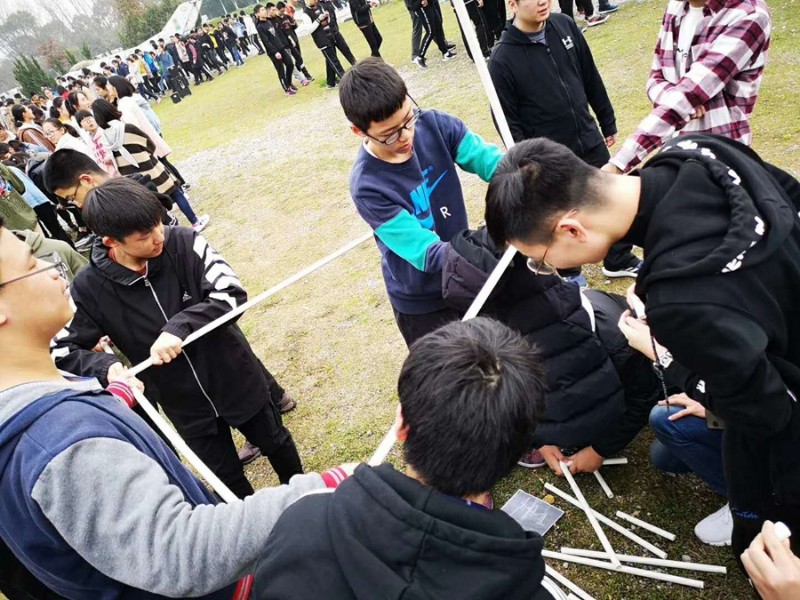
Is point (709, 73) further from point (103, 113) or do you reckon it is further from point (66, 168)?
point (103, 113)

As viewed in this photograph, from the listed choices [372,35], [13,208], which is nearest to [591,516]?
[13,208]

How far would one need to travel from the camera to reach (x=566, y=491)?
2.69 m

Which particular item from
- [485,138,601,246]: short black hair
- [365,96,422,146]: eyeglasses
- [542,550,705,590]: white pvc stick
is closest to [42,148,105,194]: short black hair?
[365,96,422,146]: eyeglasses

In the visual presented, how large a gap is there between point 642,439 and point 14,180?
7546 mm

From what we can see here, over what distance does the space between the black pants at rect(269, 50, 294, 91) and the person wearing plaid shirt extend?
13.9 m

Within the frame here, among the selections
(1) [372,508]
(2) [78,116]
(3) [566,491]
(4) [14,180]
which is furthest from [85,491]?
(2) [78,116]

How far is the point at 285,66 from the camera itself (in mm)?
15133

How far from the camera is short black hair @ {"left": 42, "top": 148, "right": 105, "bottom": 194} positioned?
3963 mm

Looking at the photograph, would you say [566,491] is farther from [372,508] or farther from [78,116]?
[78,116]

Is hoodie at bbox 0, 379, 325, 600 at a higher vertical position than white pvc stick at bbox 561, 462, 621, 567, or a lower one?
higher

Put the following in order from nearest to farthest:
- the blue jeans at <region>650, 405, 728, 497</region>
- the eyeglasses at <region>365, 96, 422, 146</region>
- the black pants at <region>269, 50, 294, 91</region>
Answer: the blue jeans at <region>650, 405, 728, 497</region> < the eyeglasses at <region>365, 96, 422, 146</region> < the black pants at <region>269, 50, 294, 91</region>

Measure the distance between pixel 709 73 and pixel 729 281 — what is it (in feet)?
5.64

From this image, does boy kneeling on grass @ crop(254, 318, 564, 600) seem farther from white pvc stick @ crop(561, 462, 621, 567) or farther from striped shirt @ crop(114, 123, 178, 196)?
striped shirt @ crop(114, 123, 178, 196)

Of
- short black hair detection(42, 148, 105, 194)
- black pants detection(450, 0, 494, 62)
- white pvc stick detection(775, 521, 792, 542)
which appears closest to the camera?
white pvc stick detection(775, 521, 792, 542)
